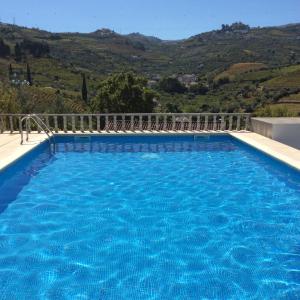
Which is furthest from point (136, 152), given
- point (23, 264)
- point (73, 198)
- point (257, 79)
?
point (257, 79)

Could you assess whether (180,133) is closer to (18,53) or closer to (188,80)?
(188,80)

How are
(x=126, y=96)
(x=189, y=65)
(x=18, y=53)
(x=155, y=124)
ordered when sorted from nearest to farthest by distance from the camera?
(x=155, y=124) < (x=126, y=96) < (x=18, y=53) < (x=189, y=65)

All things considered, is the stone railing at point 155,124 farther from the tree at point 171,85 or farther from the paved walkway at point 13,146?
the tree at point 171,85

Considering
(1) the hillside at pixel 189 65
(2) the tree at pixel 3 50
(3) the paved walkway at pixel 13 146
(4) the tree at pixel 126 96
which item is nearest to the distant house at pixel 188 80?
(1) the hillside at pixel 189 65

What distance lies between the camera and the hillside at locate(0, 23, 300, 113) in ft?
190

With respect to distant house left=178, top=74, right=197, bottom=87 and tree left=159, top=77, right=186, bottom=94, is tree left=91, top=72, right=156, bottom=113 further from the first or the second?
distant house left=178, top=74, right=197, bottom=87

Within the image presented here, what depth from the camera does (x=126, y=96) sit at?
19250 millimetres

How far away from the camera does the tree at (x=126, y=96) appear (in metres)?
19.1

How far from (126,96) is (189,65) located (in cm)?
8532

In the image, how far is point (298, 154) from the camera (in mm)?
7719

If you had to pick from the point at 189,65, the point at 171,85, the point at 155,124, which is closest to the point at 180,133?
the point at 155,124

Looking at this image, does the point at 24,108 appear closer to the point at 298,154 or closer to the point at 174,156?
the point at 174,156

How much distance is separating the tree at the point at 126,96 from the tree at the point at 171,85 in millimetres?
52074

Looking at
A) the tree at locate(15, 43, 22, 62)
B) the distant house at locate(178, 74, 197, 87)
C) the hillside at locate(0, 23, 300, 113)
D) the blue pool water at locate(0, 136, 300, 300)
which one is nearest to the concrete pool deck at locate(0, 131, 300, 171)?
the blue pool water at locate(0, 136, 300, 300)
